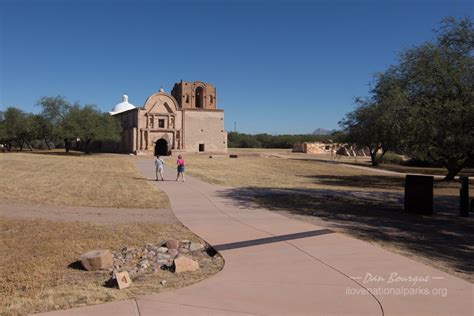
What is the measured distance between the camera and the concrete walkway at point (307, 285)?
16.4 feet

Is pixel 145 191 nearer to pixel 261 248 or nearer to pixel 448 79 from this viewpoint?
pixel 261 248

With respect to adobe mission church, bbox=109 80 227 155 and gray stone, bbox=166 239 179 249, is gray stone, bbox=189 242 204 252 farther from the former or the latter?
adobe mission church, bbox=109 80 227 155

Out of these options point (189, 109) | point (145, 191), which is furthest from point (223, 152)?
point (145, 191)

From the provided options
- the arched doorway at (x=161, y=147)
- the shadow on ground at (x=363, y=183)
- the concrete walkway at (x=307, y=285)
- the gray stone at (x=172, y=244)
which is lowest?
the shadow on ground at (x=363, y=183)

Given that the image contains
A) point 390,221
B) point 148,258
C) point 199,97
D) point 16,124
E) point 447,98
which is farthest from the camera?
point 199,97

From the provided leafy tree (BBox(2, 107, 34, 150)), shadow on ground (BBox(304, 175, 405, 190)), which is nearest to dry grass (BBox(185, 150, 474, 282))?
shadow on ground (BBox(304, 175, 405, 190))

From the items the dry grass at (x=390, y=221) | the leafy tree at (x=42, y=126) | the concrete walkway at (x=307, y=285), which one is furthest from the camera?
the leafy tree at (x=42, y=126)

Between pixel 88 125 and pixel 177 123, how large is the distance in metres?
14.9

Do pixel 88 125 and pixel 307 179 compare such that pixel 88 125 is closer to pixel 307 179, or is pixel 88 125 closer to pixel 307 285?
pixel 307 179

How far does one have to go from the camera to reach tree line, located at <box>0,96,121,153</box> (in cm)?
6156

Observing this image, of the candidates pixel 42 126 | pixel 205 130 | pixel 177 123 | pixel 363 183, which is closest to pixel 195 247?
pixel 363 183

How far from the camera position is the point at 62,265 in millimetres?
7293

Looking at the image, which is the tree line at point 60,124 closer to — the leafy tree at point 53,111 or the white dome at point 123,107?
the leafy tree at point 53,111
